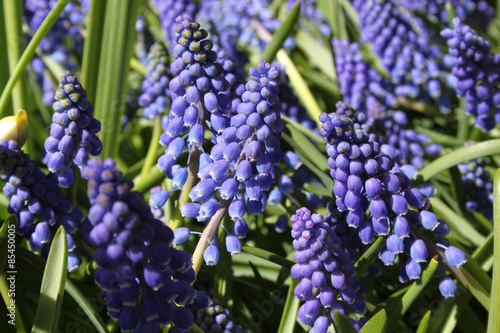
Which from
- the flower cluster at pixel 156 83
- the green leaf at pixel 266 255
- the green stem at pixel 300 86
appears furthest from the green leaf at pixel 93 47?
the green leaf at pixel 266 255

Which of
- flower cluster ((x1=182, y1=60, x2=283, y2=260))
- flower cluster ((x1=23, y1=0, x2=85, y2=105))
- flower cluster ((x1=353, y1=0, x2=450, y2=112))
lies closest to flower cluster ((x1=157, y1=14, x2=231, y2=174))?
flower cluster ((x1=182, y1=60, x2=283, y2=260))

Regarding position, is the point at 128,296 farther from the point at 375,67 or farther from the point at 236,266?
the point at 375,67

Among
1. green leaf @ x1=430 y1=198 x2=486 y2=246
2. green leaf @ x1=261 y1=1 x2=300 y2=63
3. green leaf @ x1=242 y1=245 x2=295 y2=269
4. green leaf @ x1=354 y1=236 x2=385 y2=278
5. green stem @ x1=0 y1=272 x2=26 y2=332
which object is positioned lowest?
green stem @ x1=0 y1=272 x2=26 y2=332

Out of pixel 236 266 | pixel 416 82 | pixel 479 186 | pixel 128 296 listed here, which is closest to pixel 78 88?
pixel 128 296

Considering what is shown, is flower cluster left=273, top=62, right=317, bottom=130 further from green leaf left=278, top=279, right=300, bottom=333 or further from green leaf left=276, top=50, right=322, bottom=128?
green leaf left=278, top=279, right=300, bottom=333

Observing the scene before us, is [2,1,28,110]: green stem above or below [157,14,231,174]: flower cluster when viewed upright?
below
